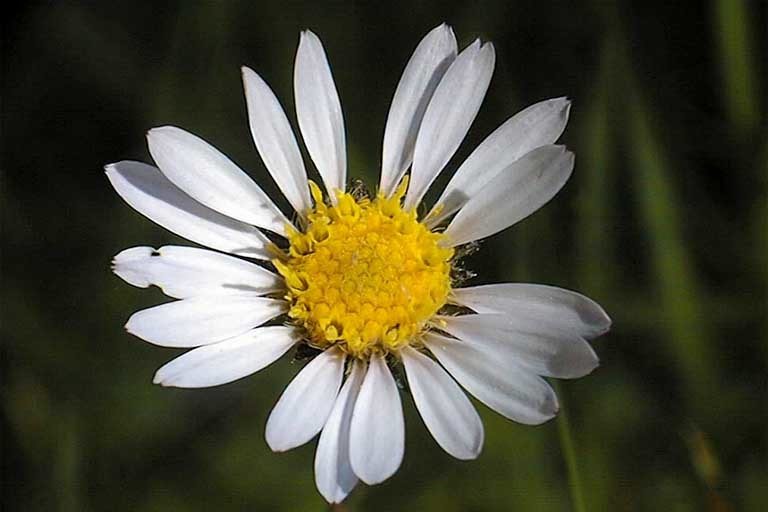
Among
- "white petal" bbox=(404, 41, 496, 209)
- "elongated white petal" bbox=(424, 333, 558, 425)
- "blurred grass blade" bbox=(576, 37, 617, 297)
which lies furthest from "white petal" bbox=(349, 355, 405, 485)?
"blurred grass blade" bbox=(576, 37, 617, 297)

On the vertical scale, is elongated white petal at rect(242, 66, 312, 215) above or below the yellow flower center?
above

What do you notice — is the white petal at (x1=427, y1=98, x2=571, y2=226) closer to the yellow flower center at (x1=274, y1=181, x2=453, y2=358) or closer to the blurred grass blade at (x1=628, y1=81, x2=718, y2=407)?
the yellow flower center at (x1=274, y1=181, x2=453, y2=358)

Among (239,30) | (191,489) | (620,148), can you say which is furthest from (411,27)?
(191,489)

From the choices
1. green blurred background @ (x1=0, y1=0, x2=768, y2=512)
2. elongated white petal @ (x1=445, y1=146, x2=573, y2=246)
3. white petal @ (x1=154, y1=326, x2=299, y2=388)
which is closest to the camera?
white petal @ (x1=154, y1=326, x2=299, y2=388)

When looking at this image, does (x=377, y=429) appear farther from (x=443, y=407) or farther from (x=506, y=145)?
(x=506, y=145)

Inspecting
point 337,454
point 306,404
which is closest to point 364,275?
point 306,404

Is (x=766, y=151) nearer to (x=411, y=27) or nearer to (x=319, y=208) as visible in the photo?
(x=411, y=27)
